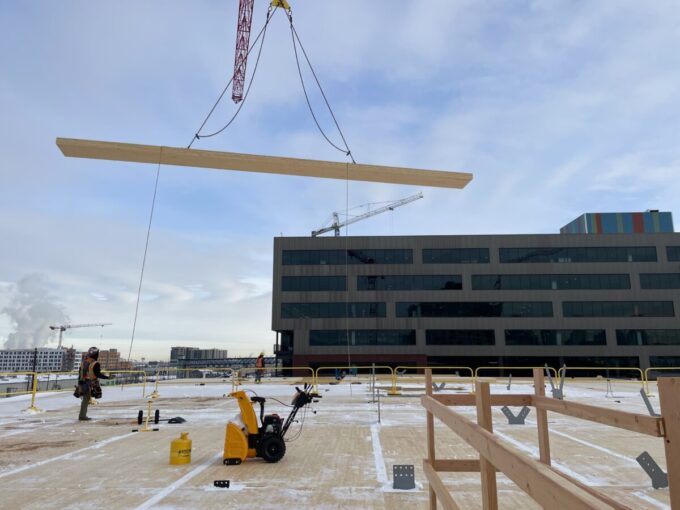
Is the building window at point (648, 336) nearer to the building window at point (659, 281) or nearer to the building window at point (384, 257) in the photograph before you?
the building window at point (659, 281)

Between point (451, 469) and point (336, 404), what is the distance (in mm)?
13098

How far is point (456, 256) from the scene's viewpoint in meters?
54.6

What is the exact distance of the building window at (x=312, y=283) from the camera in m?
54.4

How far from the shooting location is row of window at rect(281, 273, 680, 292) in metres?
53.1

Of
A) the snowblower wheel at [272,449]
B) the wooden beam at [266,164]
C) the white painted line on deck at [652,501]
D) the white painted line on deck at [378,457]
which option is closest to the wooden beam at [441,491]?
the white painted line on deck at [378,457]

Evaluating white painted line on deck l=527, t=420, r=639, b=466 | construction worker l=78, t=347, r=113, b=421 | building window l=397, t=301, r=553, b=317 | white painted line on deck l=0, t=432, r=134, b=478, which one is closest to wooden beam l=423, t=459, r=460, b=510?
white painted line on deck l=527, t=420, r=639, b=466

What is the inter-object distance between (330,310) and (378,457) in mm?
45447

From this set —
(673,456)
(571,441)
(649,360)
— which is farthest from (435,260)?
(673,456)

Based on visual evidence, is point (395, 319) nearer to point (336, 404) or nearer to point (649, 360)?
point (649, 360)

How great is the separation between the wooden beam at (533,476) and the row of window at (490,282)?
170 feet

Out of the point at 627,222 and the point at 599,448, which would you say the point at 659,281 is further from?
the point at 599,448

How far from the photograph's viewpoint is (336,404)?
Result: 17.0 metres

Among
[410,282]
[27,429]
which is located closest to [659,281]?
[410,282]

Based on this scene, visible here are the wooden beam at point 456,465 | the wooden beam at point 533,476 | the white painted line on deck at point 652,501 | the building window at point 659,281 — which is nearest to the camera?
the wooden beam at point 533,476
